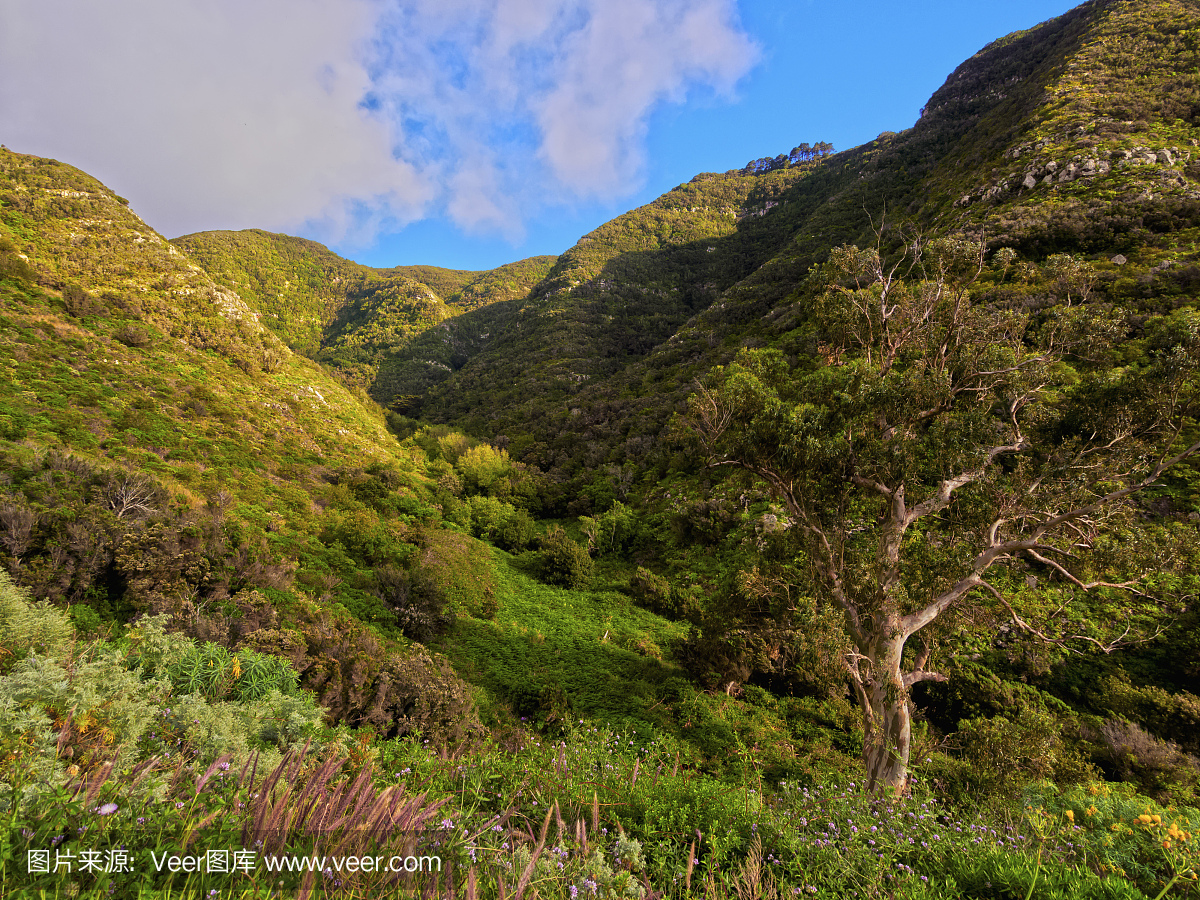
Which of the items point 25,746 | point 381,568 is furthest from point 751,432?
Answer: point 381,568

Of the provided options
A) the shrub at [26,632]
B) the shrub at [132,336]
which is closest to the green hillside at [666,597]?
the shrub at [26,632]

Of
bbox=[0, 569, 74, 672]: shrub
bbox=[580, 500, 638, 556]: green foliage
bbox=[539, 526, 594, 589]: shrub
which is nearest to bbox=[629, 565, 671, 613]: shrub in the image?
bbox=[539, 526, 594, 589]: shrub

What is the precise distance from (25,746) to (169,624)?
5.04 meters

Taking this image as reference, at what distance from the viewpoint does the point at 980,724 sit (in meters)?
6.24

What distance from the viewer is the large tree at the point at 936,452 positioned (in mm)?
6078

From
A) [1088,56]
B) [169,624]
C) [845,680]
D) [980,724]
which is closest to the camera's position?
[169,624]

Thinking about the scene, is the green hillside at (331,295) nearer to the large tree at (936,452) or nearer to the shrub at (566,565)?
the shrub at (566,565)

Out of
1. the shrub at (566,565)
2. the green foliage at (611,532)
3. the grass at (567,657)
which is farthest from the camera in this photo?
the green foliage at (611,532)

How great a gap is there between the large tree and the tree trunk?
0.08 feet

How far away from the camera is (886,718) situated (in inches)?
234

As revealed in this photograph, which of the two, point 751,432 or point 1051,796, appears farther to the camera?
point 751,432

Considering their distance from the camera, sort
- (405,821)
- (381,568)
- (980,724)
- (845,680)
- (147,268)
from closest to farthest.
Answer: (405,821) → (980,724) → (845,680) → (381,568) → (147,268)

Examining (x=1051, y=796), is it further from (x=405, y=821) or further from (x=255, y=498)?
(x=255, y=498)

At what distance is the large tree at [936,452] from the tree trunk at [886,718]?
24mm
